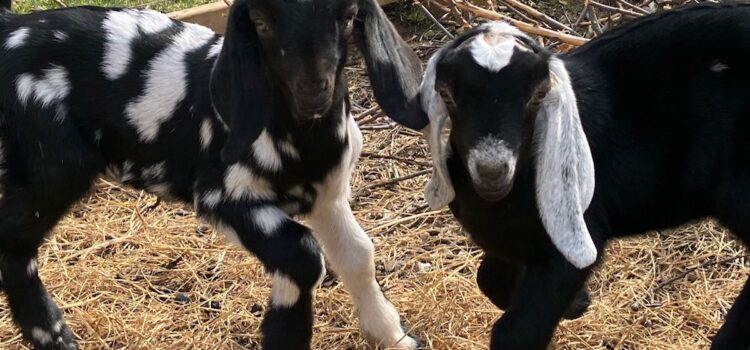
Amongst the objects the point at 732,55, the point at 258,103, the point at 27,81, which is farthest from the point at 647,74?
the point at 27,81

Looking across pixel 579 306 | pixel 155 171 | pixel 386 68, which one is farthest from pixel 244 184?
pixel 579 306

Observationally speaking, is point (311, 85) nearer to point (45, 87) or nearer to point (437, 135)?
point (437, 135)

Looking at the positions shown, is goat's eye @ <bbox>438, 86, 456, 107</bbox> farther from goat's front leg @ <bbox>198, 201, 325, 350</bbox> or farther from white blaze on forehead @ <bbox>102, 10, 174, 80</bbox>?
white blaze on forehead @ <bbox>102, 10, 174, 80</bbox>

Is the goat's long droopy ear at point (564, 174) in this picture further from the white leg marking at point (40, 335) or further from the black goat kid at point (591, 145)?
the white leg marking at point (40, 335)

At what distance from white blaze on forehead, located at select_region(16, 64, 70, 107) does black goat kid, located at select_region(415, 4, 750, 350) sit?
1326 millimetres

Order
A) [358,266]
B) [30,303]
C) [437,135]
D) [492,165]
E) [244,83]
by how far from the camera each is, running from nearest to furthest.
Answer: [492,165] < [437,135] < [244,83] < [358,266] < [30,303]

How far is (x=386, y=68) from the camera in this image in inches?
134

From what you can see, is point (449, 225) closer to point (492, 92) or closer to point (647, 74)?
point (647, 74)

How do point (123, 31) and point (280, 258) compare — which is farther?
point (123, 31)

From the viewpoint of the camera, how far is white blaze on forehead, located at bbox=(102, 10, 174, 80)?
383 cm

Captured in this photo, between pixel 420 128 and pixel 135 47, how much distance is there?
1148 mm

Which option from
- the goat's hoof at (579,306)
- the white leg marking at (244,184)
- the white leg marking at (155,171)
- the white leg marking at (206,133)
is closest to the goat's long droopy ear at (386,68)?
the white leg marking at (244,184)

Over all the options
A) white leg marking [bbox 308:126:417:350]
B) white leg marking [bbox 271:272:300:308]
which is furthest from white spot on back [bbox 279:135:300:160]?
white leg marking [bbox 271:272:300:308]

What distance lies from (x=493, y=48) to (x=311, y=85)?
522 millimetres
